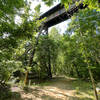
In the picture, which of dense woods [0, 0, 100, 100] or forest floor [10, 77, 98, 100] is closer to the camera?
dense woods [0, 0, 100, 100]

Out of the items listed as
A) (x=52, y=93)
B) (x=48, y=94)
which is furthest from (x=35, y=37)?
(x=52, y=93)

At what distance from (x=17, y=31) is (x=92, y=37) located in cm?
459

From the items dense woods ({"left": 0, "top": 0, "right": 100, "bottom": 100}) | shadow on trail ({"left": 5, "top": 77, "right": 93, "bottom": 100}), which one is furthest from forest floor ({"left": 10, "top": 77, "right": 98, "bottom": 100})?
dense woods ({"left": 0, "top": 0, "right": 100, "bottom": 100})

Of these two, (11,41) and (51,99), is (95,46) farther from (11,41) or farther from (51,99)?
(11,41)

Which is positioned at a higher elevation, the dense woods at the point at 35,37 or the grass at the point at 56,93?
the dense woods at the point at 35,37

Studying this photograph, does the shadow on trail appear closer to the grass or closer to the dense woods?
the grass

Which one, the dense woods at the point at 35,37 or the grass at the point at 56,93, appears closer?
the dense woods at the point at 35,37

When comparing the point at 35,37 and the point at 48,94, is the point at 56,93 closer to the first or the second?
the point at 48,94

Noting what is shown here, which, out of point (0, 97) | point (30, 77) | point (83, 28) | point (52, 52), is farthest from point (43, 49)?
point (0, 97)

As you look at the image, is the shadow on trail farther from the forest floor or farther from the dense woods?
the dense woods

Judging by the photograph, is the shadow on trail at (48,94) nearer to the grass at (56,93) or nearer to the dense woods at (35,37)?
the grass at (56,93)

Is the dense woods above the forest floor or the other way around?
above

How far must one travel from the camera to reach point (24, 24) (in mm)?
2381

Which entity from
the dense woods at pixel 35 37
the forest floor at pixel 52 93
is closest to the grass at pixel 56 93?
the forest floor at pixel 52 93
